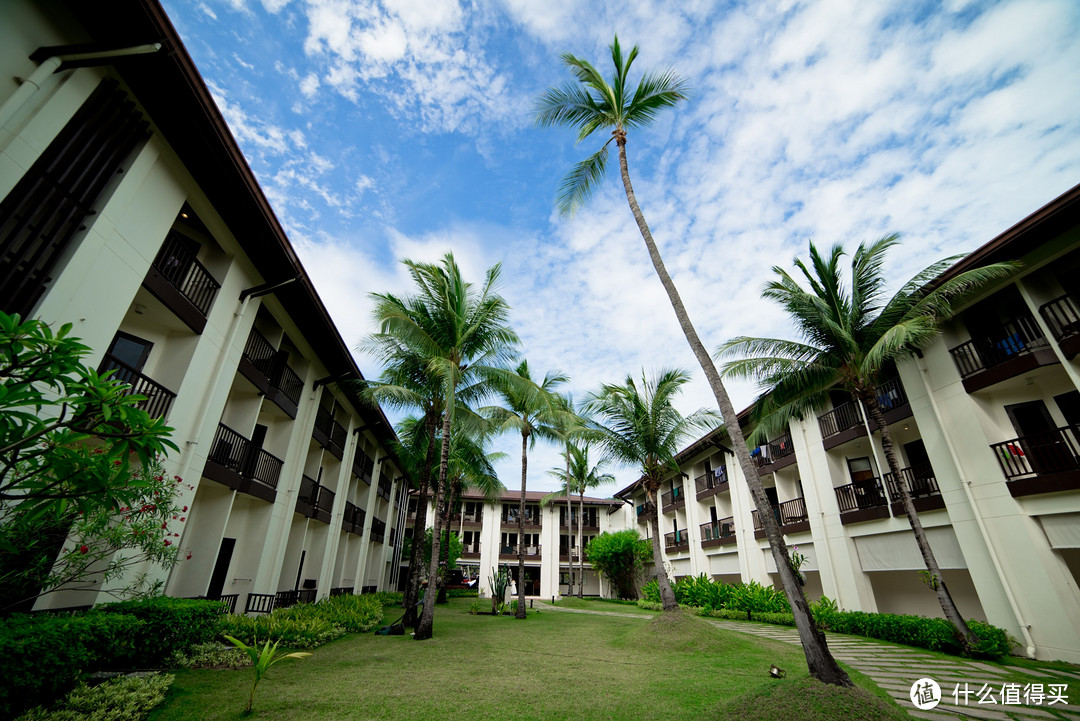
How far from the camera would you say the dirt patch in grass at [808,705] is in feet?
15.5

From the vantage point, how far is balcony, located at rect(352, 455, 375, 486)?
21.1m

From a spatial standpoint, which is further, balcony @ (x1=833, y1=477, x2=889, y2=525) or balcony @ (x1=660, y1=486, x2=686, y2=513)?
balcony @ (x1=660, y1=486, x2=686, y2=513)

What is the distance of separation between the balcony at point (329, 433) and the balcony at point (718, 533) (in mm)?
19020

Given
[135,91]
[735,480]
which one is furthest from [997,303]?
[135,91]

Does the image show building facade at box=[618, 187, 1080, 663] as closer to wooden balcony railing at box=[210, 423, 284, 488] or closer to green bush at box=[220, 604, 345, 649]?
green bush at box=[220, 604, 345, 649]

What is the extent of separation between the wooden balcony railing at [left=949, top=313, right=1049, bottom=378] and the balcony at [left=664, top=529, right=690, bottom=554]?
730 inches

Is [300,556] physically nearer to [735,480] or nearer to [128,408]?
[128,408]

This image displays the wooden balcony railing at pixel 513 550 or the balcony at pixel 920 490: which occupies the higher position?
the balcony at pixel 920 490

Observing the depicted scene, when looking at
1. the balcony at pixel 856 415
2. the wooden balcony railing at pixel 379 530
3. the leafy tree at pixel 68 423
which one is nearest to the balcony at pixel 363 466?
the wooden balcony railing at pixel 379 530

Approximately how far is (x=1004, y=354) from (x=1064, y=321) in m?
1.48

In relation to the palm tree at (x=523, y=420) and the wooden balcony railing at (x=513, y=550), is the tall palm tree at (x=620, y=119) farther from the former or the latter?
the wooden balcony railing at (x=513, y=550)

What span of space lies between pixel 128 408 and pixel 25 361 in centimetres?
62

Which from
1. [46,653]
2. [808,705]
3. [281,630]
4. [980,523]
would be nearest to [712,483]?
[980,523]

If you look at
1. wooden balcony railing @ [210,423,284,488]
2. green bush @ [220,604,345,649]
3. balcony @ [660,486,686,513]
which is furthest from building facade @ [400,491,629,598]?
green bush @ [220,604,345,649]
